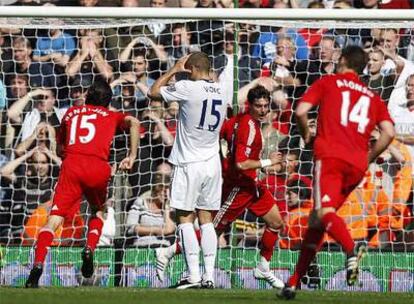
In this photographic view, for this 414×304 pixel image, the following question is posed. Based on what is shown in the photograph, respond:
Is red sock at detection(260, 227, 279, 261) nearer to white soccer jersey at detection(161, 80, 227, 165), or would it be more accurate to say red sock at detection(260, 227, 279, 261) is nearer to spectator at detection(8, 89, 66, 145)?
white soccer jersey at detection(161, 80, 227, 165)

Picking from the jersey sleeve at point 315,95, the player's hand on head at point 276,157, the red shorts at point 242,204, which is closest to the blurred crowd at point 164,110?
the player's hand on head at point 276,157

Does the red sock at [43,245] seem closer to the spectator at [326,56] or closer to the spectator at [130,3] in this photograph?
the spectator at [326,56]

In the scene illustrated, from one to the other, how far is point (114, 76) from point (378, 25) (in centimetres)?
327

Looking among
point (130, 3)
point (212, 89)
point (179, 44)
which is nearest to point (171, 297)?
point (212, 89)

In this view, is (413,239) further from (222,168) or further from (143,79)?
(143,79)

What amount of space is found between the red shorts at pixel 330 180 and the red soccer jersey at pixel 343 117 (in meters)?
0.05

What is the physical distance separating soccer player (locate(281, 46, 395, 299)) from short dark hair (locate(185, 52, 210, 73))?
2197 mm

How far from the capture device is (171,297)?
1055 centimetres

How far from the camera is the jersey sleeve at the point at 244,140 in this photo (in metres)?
13.3

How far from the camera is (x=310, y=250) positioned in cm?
1028

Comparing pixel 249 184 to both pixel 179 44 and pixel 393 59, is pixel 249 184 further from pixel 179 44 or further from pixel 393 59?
pixel 393 59

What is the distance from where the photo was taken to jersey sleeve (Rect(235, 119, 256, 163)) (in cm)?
1330

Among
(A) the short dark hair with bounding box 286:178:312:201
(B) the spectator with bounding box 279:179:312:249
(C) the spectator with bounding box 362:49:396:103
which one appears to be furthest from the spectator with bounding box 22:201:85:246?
(C) the spectator with bounding box 362:49:396:103

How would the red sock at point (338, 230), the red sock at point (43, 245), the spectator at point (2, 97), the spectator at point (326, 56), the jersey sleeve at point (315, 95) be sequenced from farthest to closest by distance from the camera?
the spectator at point (326, 56) → the spectator at point (2, 97) → the red sock at point (43, 245) → the jersey sleeve at point (315, 95) → the red sock at point (338, 230)
